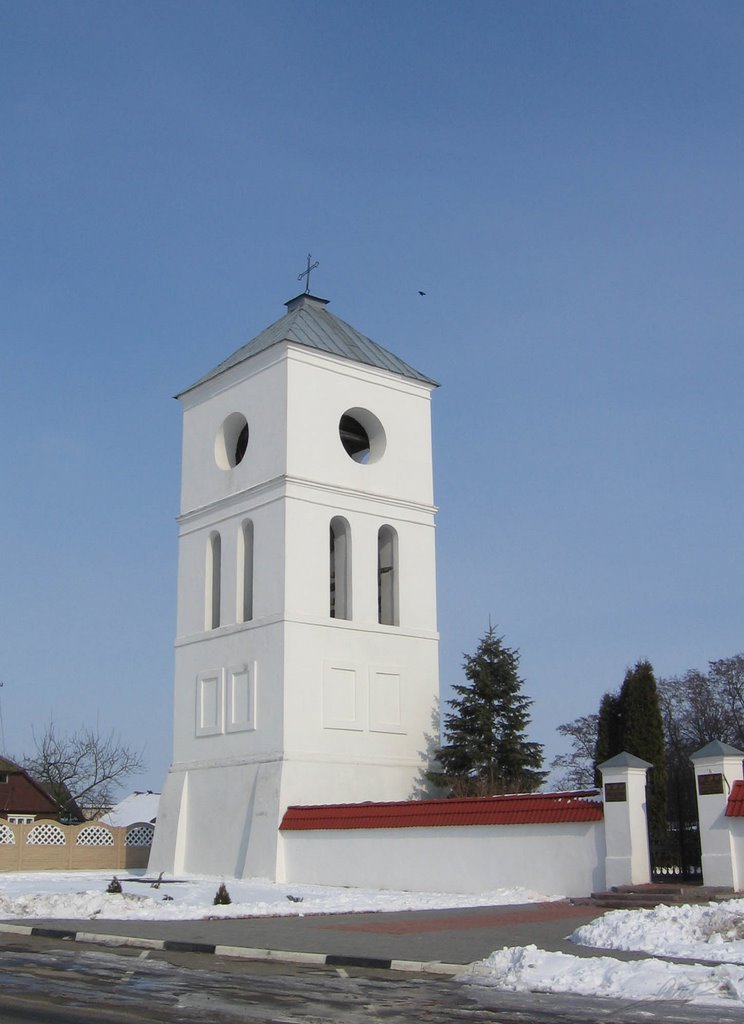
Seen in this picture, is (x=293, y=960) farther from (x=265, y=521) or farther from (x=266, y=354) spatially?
(x=266, y=354)

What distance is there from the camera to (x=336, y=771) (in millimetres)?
26172

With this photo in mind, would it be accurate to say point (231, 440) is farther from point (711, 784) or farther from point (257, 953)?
point (257, 953)

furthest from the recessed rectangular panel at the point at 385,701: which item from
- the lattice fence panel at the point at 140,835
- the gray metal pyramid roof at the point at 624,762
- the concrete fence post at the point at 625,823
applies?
the gray metal pyramid roof at the point at 624,762

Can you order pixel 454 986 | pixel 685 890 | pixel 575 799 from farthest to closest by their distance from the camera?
1. pixel 575 799
2. pixel 685 890
3. pixel 454 986

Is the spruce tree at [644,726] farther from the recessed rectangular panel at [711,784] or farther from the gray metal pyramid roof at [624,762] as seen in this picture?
the recessed rectangular panel at [711,784]

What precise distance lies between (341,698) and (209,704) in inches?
132

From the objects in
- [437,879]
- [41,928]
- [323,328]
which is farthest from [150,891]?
[323,328]

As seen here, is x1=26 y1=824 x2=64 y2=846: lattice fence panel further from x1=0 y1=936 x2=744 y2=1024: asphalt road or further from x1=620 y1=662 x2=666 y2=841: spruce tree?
x1=0 y1=936 x2=744 y2=1024: asphalt road

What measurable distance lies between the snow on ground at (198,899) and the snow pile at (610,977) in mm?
7037

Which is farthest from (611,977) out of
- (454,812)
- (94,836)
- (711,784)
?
(94,836)

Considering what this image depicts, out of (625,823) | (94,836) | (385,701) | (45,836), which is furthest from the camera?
(94,836)

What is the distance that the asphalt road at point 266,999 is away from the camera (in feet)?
26.0

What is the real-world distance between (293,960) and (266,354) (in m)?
18.9

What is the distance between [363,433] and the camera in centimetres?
3072
